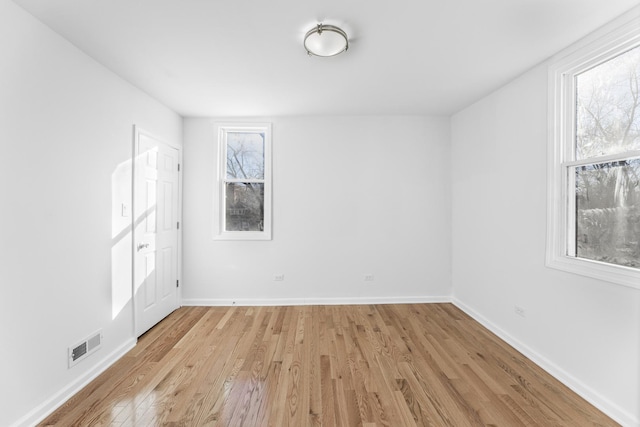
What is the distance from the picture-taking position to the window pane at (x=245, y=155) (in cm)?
400

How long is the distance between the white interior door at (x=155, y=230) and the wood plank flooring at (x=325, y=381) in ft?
1.14

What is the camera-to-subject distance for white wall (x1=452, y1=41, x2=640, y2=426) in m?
1.87

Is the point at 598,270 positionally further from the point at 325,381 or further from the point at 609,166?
the point at 325,381

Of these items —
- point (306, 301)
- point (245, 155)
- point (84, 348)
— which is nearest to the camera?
point (84, 348)

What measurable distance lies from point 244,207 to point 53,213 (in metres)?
2.20

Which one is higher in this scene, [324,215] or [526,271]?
[324,215]

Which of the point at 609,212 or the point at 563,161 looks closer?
the point at 609,212

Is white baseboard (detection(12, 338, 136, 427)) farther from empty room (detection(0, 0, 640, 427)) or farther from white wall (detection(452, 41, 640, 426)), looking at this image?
white wall (detection(452, 41, 640, 426))

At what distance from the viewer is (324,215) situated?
394 cm

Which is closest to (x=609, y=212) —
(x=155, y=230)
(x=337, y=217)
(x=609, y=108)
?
(x=609, y=108)

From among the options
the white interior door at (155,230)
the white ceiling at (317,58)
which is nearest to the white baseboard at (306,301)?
the white interior door at (155,230)

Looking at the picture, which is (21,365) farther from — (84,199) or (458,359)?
(458,359)

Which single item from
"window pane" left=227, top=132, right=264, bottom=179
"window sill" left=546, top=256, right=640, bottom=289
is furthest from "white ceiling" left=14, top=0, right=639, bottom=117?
"window sill" left=546, top=256, right=640, bottom=289

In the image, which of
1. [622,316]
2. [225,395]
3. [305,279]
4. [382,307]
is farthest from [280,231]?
[622,316]
